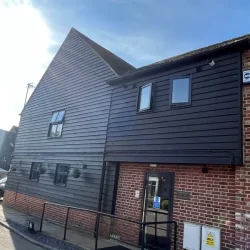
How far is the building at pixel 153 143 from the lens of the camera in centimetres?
587

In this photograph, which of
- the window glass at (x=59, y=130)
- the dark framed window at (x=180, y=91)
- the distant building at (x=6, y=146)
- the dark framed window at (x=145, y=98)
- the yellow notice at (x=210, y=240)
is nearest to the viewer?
the yellow notice at (x=210, y=240)

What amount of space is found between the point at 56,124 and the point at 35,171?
110 inches

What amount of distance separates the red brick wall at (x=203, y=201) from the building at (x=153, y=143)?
0.02m

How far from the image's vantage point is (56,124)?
12.7 m

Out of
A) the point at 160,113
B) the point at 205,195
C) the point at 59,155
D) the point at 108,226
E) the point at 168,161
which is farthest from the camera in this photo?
the point at 59,155

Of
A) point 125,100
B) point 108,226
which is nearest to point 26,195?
point 108,226

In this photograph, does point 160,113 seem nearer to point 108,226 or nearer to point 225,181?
point 225,181

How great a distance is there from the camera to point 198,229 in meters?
5.96

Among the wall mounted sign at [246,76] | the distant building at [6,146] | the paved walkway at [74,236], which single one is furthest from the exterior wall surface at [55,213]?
the distant building at [6,146]

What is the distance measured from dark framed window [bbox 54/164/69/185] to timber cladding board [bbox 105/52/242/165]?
9.45 ft

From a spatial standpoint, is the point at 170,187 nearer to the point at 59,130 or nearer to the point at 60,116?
the point at 59,130

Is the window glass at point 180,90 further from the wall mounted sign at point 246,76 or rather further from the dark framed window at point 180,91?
the wall mounted sign at point 246,76

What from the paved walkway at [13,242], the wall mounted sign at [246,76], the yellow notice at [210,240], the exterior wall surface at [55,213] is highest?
the wall mounted sign at [246,76]

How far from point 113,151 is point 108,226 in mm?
2420
